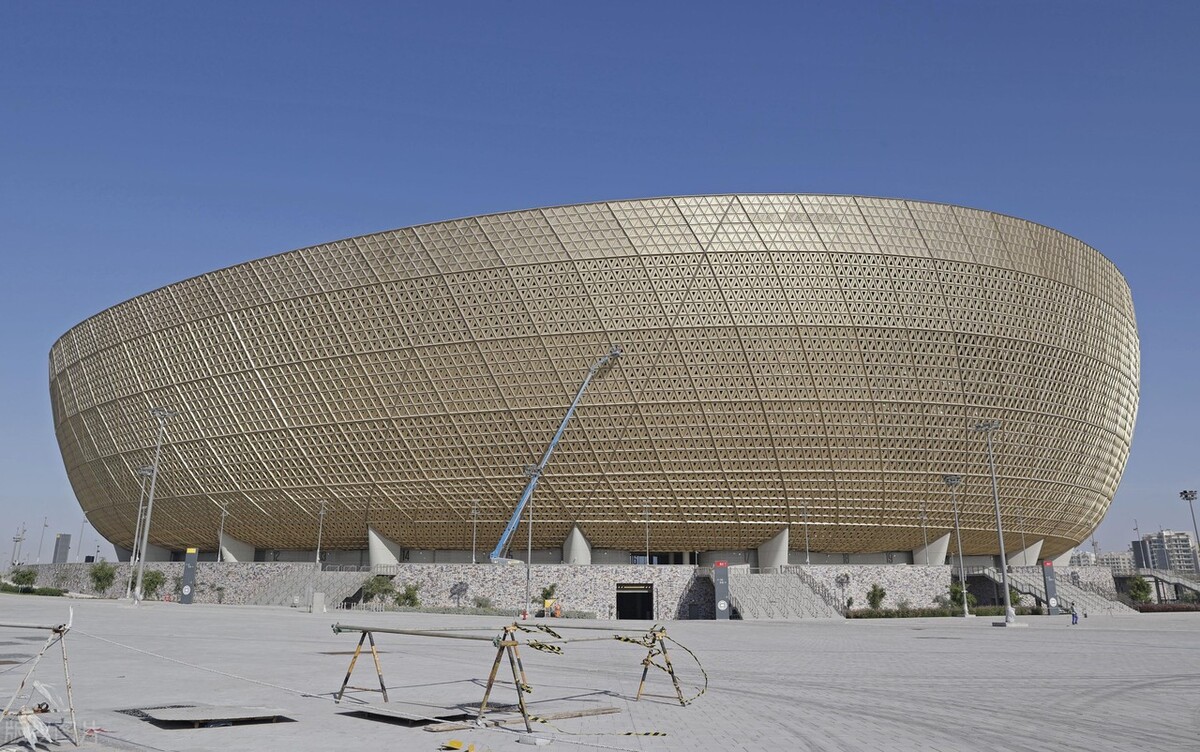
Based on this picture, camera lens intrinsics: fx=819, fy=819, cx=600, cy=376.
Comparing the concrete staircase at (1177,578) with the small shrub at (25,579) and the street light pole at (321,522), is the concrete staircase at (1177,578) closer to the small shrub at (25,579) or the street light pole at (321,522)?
the street light pole at (321,522)

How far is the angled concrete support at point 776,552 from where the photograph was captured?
142 feet

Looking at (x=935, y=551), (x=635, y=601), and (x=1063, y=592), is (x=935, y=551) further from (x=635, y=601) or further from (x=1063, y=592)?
(x=635, y=601)

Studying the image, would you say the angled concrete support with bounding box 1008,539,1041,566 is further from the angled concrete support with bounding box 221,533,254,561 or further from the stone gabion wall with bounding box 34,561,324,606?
the angled concrete support with bounding box 221,533,254,561

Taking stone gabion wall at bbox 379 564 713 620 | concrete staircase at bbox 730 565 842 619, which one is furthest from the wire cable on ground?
concrete staircase at bbox 730 565 842 619

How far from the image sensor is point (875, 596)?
39.4 metres

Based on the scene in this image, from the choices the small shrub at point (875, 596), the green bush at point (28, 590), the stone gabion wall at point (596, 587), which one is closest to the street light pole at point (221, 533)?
the green bush at point (28, 590)

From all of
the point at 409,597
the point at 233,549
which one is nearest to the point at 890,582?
the point at 409,597

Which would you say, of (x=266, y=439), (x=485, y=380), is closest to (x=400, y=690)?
(x=485, y=380)

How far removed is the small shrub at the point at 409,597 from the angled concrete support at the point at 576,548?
27.0 feet

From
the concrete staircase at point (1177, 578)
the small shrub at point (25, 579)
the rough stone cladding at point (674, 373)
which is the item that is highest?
the rough stone cladding at point (674, 373)

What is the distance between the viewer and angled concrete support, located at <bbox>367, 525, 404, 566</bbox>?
155 ft

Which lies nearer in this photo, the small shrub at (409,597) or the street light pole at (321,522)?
the small shrub at (409,597)

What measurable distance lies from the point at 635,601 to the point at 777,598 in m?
6.78

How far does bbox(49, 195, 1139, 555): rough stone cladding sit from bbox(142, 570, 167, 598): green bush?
19.6ft
